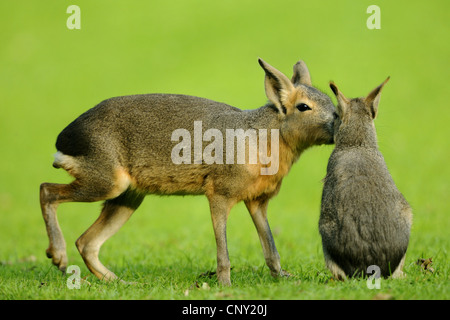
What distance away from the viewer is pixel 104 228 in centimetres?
754

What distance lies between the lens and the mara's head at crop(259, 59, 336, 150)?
21.9 ft

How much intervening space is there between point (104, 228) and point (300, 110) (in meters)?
2.68

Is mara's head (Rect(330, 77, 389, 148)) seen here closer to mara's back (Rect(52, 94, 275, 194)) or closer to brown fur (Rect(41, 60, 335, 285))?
brown fur (Rect(41, 60, 335, 285))

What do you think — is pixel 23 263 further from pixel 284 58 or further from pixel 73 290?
pixel 284 58

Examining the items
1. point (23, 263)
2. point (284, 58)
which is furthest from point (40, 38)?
point (23, 263)

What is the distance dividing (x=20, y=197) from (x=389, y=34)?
15.0 metres

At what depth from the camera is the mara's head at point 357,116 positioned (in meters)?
6.11

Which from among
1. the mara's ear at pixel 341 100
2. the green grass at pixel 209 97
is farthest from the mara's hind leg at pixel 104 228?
the mara's ear at pixel 341 100

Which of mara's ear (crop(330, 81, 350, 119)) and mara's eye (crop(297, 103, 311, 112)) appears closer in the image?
mara's ear (crop(330, 81, 350, 119))

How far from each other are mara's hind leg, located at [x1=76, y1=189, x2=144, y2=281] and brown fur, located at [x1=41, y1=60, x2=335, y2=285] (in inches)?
3.7

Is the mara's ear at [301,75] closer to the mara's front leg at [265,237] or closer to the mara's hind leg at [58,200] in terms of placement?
the mara's front leg at [265,237]

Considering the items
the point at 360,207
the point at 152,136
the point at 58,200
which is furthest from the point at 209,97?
the point at 360,207

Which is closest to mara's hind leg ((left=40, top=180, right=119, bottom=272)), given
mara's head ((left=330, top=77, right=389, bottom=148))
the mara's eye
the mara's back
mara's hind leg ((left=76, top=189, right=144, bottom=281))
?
the mara's back

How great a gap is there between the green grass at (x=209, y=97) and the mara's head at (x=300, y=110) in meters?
1.46
